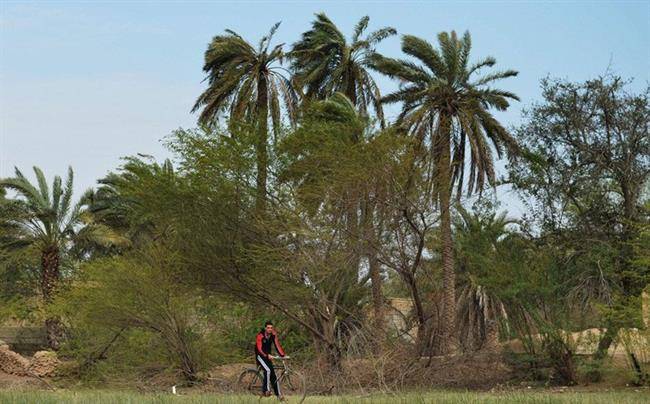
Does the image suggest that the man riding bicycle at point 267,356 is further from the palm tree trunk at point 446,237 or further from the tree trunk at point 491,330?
Result: the tree trunk at point 491,330

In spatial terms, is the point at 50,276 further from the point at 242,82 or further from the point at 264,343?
the point at 264,343

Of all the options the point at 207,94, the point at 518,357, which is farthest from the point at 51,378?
the point at 518,357

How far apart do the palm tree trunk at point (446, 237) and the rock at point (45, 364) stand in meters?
17.7

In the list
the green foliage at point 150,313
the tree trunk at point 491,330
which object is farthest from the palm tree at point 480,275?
the green foliage at point 150,313

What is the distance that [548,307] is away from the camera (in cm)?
4022

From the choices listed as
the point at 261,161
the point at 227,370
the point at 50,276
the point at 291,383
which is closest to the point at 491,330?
the point at 227,370

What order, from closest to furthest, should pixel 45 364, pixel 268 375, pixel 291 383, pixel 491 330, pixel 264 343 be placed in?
pixel 268 375
pixel 264 343
pixel 291 383
pixel 45 364
pixel 491 330

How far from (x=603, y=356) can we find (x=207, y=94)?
2365 centimetres

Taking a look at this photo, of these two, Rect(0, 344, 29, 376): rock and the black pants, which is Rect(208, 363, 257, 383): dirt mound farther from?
the black pants

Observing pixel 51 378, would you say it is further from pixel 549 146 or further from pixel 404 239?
pixel 549 146

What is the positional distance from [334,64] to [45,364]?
21041 mm

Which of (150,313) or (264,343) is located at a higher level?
(150,313)

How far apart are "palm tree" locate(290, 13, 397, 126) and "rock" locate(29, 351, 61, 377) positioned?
17.8 meters

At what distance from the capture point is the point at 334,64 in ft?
174
